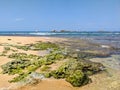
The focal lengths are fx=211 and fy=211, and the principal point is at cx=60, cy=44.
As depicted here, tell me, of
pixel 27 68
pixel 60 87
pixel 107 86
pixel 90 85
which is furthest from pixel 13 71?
pixel 107 86

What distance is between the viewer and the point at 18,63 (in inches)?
553

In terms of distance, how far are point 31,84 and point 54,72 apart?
6.09 feet

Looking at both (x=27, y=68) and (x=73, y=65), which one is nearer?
(x=73, y=65)

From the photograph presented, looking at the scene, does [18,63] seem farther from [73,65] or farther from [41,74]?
[73,65]

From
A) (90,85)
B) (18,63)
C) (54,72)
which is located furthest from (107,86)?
(18,63)

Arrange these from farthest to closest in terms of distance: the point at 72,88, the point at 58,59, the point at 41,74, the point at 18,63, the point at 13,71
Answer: the point at 58,59, the point at 18,63, the point at 13,71, the point at 41,74, the point at 72,88

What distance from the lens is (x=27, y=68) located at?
519 inches

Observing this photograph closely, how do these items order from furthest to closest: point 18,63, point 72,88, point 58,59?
point 58,59
point 18,63
point 72,88

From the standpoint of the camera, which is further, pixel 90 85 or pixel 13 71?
pixel 13 71

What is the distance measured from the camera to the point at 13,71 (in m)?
12.7

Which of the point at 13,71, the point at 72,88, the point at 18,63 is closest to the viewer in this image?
the point at 72,88

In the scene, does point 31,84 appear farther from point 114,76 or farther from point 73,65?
point 114,76

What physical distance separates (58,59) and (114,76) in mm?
4854

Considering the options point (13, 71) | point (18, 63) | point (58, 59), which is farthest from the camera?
point (58, 59)
